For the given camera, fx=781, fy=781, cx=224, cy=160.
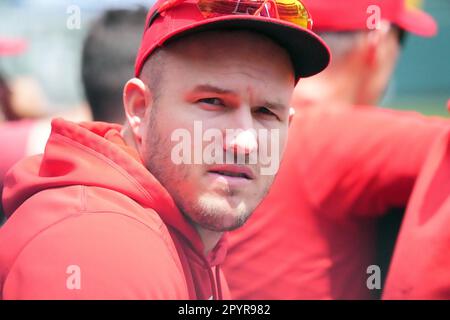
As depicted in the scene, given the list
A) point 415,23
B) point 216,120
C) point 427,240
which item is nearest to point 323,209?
point 427,240

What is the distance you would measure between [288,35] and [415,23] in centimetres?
151

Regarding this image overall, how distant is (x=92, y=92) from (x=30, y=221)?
1508 mm

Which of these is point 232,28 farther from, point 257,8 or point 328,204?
point 328,204

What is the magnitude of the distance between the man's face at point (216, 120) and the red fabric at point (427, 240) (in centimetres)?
60

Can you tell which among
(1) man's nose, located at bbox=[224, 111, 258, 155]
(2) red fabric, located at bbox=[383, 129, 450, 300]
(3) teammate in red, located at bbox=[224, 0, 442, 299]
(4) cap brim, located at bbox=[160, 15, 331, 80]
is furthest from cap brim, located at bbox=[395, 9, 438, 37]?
(1) man's nose, located at bbox=[224, 111, 258, 155]

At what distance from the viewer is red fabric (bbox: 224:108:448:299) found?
2.30 meters

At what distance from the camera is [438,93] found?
10.5 metres

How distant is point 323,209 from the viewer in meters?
2.33

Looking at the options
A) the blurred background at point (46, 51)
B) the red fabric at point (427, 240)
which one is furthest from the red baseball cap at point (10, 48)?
the red fabric at point (427, 240)

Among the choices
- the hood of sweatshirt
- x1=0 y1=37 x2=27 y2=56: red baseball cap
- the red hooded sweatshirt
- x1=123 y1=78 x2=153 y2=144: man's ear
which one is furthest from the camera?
x1=0 y1=37 x2=27 y2=56: red baseball cap

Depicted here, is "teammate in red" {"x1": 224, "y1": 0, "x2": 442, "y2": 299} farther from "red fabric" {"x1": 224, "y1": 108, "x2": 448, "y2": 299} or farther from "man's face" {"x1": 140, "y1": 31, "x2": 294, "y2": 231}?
"man's face" {"x1": 140, "y1": 31, "x2": 294, "y2": 231}

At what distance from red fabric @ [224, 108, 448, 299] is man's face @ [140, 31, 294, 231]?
86 cm

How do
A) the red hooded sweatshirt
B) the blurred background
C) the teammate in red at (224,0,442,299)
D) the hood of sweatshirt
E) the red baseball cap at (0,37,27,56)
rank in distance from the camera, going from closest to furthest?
1. the red hooded sweatshirt
2. the hood of sweatshirt
3. the teammate in red at (224,0,442,299)
4. the red baseball cap at (0,37,27,56)
5. the blurred background
